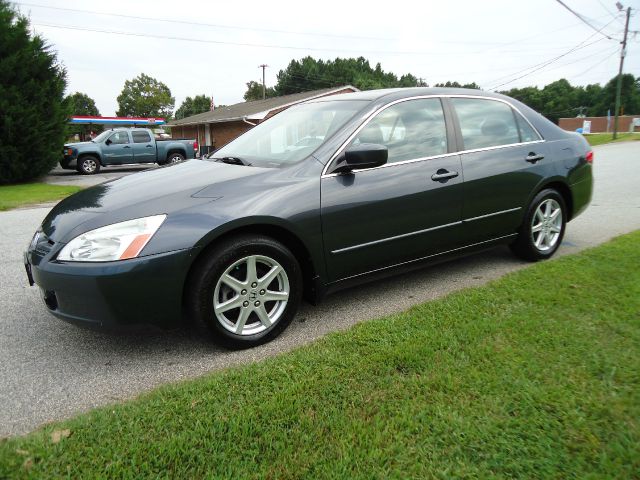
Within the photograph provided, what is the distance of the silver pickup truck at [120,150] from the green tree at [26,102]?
11.1 feet

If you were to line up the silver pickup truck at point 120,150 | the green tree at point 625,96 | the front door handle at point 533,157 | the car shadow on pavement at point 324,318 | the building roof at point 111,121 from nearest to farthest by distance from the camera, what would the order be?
the car shadow on pavement at point 324,318 < the front door handle at point 533,157 < the silver pickup truck at point 120,150 < the building roof at point 111,121 < the green tree at point 625,96

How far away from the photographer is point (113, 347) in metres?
2.99

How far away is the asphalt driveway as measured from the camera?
8.02ft

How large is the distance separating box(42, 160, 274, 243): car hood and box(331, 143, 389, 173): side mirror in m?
0.50

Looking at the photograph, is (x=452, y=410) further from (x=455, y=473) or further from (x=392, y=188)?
(x=392, y=188)

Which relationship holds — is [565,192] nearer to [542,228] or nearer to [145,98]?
[542,228]

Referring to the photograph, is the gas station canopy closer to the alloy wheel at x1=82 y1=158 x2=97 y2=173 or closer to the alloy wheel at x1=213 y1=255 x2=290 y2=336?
the alloy wheel at x1=82 y1=158 x2=97 y2=173

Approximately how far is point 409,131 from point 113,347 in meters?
2.62

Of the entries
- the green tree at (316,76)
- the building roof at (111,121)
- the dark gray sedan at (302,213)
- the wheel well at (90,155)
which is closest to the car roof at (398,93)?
the dark gray sedan at (302,213)

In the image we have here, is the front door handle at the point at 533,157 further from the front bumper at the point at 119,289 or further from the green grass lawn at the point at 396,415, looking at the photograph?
the front bumper at the point at 119,289

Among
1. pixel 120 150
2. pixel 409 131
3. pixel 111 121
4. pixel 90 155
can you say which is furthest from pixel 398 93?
pixel 111 121

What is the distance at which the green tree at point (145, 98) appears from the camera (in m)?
69.0

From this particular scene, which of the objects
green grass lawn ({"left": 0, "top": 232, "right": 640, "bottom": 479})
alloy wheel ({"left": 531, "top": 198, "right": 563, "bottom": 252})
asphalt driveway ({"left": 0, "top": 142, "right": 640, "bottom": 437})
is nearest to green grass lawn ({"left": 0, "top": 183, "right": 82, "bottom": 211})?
asphalt driveway ({"left": 0, "top": 142, "right": 640, "bottom": 437})

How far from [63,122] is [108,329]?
15439 mm
